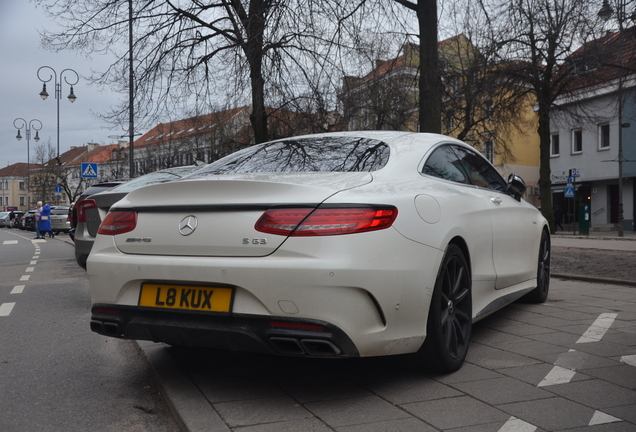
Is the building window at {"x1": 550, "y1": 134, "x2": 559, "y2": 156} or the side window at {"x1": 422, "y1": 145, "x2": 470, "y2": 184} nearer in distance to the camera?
the side window at {"x1": 422, "y1": 145, "x2": 470, "y2": 184}

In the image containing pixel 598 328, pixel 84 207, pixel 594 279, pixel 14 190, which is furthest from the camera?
pixel 14 190

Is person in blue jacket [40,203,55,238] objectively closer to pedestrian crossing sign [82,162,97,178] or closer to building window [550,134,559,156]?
pedestrian crossing sign [82,162,97,178]

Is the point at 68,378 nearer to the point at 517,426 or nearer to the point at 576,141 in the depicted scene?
the point at 517,426

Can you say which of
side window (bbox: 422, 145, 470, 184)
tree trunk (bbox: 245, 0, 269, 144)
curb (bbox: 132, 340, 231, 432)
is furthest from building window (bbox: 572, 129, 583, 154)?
curb (bbox: 132, 340, 231, 432)

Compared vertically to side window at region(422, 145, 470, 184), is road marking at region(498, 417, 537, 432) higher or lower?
lower

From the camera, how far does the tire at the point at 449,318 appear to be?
3.64 metres

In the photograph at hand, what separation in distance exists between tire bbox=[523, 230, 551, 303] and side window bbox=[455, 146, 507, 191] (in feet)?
4.12

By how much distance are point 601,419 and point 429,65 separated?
8.43 meters

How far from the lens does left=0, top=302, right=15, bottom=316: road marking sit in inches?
271

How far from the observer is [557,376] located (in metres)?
3.83

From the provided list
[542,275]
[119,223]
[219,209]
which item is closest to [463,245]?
[219,209]

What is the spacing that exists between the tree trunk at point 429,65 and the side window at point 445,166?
6.20m

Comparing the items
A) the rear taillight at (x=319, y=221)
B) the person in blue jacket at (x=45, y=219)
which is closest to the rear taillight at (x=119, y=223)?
the rear taillight at (x=319, y=221)

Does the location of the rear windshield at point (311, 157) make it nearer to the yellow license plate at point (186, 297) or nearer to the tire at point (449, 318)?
the tire at point (449, 318)
